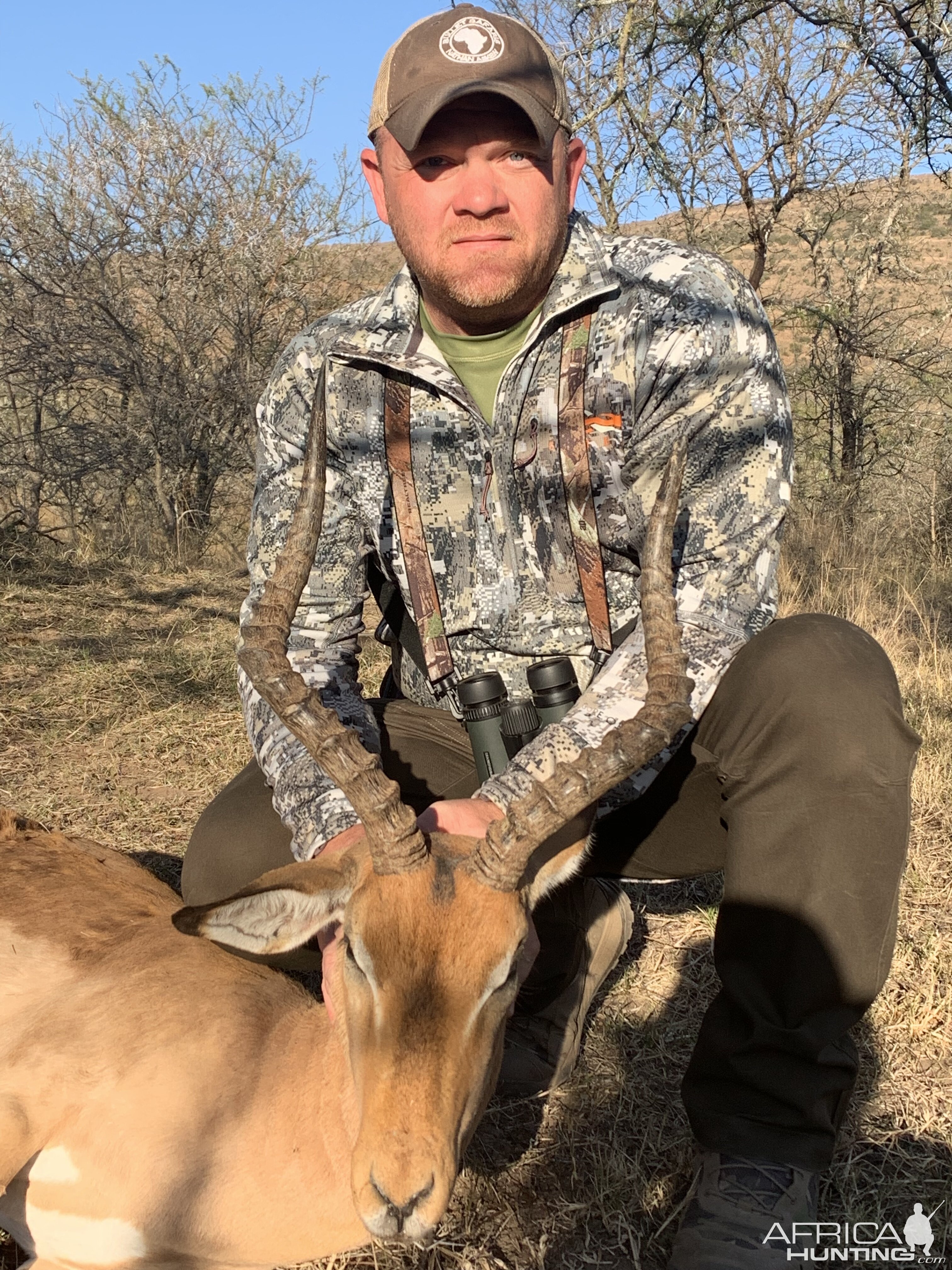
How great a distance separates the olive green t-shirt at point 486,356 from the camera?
4.21 metres

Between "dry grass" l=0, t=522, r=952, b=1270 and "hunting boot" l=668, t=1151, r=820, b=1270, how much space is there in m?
0.22

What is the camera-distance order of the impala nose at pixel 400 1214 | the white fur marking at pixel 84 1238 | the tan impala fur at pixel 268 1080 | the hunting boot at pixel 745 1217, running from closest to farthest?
the impala nose at pixel 400 1214, the tan impala fur at pixel 268 1080, the white fur marking at pixel 84 1238, the hunting boot at pixel 745 1217

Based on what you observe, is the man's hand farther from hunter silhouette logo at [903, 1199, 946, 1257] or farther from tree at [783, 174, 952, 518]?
tree at [783, 174, 952, 518]

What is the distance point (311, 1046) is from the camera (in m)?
3.27

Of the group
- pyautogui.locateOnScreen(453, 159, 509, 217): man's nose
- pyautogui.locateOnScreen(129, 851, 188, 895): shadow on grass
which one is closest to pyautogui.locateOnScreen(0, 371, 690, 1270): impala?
pyautogui.locateOnScreen(453, 159, 509, 217): man's nose

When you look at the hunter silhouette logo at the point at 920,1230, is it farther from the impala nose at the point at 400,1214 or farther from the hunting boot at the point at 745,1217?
the impala nose at the point at 400,1214

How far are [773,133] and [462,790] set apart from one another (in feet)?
37.7

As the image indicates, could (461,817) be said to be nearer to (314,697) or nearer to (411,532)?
(314,697)

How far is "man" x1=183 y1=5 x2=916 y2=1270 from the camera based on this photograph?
3.37 m

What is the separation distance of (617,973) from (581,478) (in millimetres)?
2171

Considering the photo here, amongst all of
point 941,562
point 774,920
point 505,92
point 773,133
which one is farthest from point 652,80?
point 774,920

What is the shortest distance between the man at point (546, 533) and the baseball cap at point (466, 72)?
0.01 m

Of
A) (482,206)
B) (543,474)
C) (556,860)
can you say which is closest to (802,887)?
(556,860)

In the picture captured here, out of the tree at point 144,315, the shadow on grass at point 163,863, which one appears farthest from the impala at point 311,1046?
the tree at point 144,315
